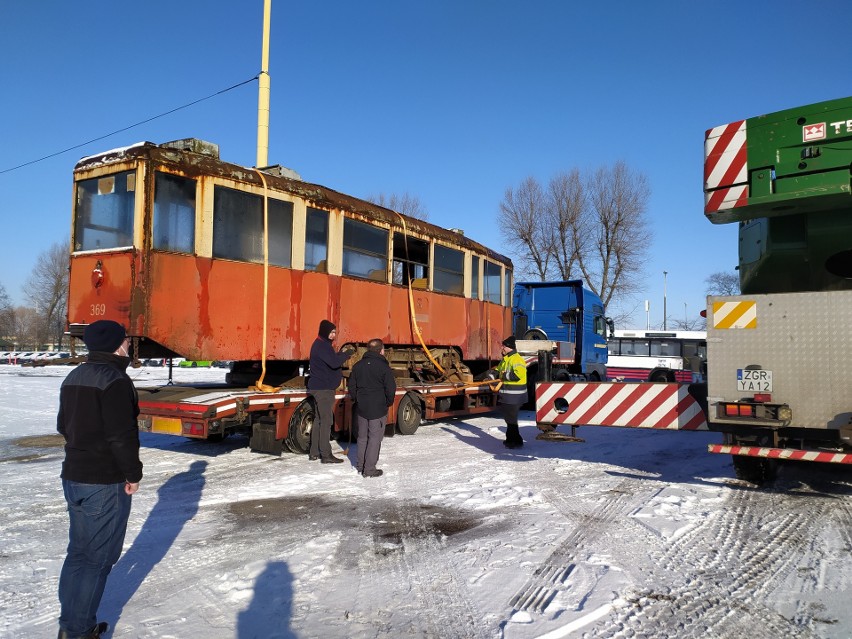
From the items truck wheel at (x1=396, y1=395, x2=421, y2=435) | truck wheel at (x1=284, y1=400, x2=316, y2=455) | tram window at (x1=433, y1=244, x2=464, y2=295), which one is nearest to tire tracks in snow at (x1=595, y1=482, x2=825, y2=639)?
truck wheel at (x1=284, y1=400, x2=316, y2=455)

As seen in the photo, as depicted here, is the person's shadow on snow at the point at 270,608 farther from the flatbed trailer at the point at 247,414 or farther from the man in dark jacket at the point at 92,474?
the flatbed trailer at the point at 247,414

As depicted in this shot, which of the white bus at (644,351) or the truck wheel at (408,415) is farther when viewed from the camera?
the white bus at (644,351)

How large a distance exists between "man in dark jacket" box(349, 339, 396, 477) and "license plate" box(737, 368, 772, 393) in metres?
3.88

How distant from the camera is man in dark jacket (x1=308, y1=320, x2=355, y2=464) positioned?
841 cm

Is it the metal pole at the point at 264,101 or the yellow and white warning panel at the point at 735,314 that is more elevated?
the metal pole at the point at 264,101

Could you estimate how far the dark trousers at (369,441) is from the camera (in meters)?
7.72

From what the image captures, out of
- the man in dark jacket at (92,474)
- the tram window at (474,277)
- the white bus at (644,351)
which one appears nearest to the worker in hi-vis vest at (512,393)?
the tram window at (474,277)

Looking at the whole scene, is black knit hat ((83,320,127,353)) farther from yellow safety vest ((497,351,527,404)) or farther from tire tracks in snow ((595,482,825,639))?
yellow safety vest ((497,351,527,404))

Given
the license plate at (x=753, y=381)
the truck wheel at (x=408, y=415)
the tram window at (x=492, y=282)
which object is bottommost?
the truck wheel at (x=408, y=415)

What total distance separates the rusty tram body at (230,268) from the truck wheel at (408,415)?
2.7 inches

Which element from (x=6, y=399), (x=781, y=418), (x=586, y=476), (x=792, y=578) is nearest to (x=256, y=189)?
(x=586, y=476)

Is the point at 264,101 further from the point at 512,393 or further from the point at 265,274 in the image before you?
the point at 512,393

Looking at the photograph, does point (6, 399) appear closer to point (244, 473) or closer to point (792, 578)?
point (244, 473)

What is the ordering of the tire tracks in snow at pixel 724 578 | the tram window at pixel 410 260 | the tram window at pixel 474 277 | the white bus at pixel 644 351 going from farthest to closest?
the white bus at pixel 644 351 < the tram window at pixel 474 277 < the tram window at pixel 410 260 < the tire tracks in snow at pixel 724 578
